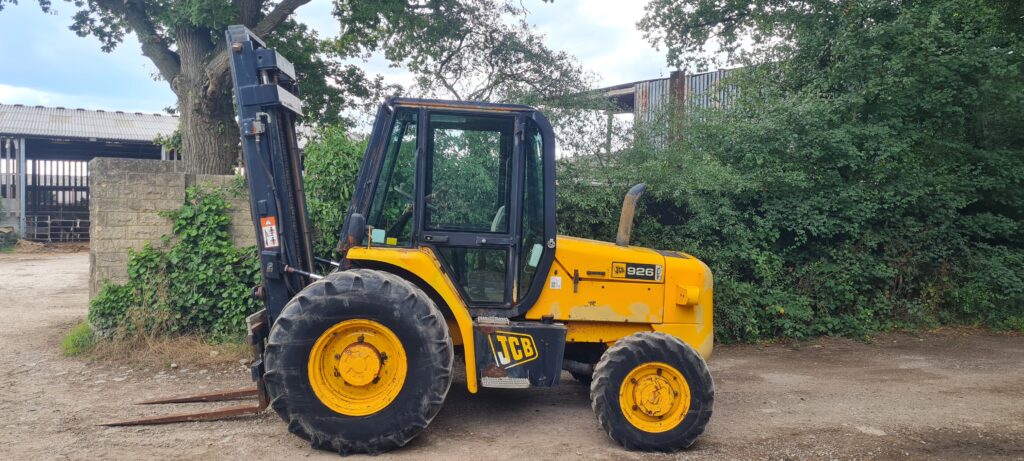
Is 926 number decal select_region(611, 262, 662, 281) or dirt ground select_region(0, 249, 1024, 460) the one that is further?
926 number decal select_region(611, 262, 662, 281)

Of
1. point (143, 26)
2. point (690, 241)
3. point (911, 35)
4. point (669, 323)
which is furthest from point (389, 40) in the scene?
point (669, 323)

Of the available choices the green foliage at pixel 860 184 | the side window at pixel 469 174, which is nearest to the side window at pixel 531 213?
the side window at pixel 469 174

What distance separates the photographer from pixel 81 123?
23250 mm

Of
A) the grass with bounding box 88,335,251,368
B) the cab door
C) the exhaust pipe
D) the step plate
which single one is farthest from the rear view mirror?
the grass with bounding box 88,335,251,368

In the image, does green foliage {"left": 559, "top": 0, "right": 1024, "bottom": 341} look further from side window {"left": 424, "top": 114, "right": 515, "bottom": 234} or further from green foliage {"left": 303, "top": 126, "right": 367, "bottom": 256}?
side window {"left": 424, "top": 114, "right": 515, "bottom": 234}

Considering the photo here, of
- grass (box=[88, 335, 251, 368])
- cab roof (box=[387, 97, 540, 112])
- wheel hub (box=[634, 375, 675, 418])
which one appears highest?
cab roof (box=[387, 97, 540, 112])

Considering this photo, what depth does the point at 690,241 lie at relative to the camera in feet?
29.8

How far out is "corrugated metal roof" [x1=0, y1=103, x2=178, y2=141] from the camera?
21797 mm

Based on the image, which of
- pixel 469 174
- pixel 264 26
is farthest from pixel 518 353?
pixel 264 26

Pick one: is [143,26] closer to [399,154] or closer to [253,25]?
[253,25]

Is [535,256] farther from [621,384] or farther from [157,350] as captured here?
[157,350]

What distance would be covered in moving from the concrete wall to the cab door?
4178mm

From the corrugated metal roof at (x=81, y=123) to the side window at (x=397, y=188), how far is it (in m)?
18.9

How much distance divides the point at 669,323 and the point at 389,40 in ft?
34.2
